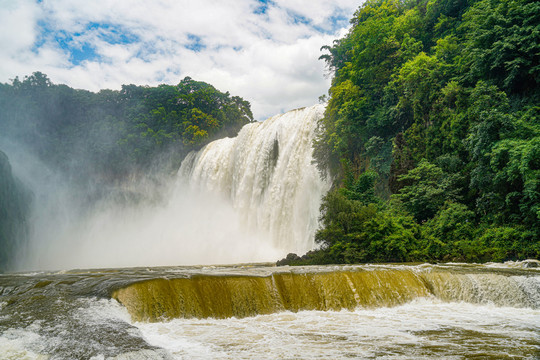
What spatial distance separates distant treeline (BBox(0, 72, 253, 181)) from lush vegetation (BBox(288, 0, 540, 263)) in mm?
24988

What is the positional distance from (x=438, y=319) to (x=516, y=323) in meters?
1.40

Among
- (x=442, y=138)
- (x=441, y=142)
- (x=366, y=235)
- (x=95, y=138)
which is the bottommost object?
(x=366, y=235)

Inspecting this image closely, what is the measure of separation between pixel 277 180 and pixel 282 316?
52.5ft

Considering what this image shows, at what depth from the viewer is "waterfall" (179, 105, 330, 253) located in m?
22.1

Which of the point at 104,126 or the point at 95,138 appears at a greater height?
the point at 104,126

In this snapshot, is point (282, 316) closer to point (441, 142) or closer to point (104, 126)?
point (441, 142)

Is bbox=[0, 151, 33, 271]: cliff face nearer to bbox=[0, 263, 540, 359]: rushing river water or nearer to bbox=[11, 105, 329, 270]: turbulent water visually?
bbox=[11, 105, 329, 270]: turbulent water

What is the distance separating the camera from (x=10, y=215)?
78.2 feet

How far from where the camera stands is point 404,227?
51.3 ft

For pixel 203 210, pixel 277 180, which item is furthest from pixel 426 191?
pixel 203 210

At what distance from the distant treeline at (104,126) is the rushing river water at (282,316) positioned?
116 feet

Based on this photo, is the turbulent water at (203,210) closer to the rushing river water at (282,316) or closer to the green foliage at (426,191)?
the green foliage at (426,191)

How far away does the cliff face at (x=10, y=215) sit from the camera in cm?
2275

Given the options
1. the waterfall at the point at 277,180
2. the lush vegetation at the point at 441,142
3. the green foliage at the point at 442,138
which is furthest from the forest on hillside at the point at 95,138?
the lush vegetation at the point at 441,142
